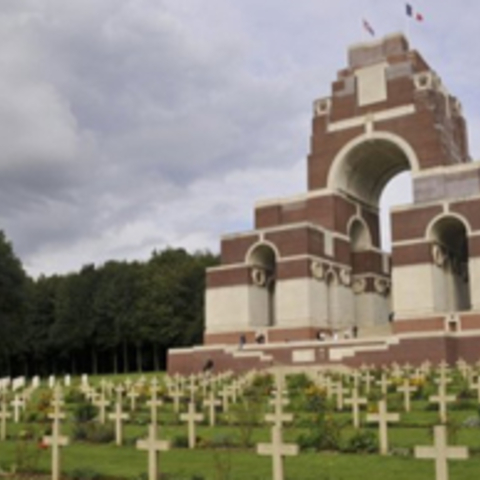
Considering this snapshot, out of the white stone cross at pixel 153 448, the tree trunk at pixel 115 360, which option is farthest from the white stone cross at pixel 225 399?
the tree trunk at pixel 115 360

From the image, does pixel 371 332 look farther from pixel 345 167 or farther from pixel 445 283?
pixel 345 167

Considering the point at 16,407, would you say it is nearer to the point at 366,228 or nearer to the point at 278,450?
the point at 278,450

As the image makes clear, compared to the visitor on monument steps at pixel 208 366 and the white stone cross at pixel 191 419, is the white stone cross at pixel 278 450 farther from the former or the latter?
the visitor on monument steps at pixel 208 366

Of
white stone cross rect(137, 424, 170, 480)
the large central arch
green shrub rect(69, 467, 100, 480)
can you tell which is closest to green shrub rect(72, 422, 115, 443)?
green shrub rect(69, 467, 100, 480)

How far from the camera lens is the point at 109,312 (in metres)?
53.6

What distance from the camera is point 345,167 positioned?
3984 centimetres

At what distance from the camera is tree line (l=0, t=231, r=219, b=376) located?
169ft

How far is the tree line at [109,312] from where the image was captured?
169ft

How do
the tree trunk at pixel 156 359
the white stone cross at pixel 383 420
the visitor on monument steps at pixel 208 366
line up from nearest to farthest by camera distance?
the white stone cross at pixel 383 420 < the visitor on monument steps at pixel 208 366 < the tree trunk at pixel 156 359

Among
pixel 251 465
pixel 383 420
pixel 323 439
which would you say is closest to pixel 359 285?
pixel 323 439

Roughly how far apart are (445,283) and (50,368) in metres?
39.3

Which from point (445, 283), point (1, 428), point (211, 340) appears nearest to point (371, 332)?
point (445, 283)

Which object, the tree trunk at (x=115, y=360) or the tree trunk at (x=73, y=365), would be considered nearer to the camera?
the tree trunk at (x=115, y=360)

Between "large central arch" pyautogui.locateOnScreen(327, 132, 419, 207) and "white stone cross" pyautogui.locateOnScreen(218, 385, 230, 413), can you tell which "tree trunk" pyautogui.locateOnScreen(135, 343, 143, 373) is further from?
"white stone cross" pyautogui.locateOnScreen(218, 385, 230, 413)
